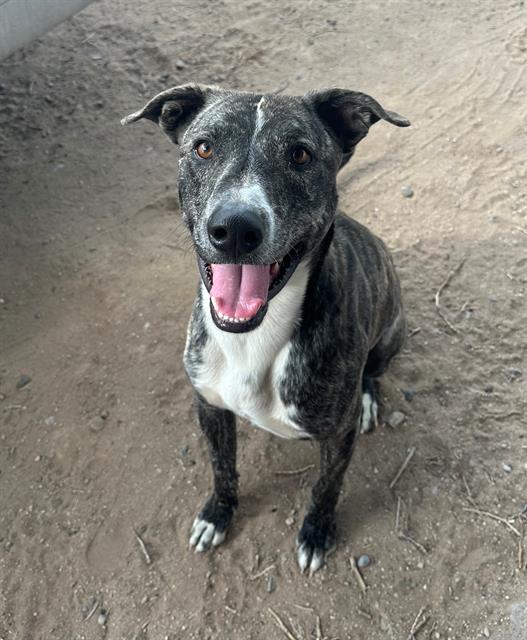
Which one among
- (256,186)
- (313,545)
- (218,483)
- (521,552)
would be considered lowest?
(521,552)

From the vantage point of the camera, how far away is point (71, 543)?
3342 mm

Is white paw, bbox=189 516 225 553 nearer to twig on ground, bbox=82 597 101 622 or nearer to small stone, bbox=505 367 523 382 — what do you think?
twig on ground, bbox=82 597 101 622

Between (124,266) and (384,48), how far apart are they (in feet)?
12.1

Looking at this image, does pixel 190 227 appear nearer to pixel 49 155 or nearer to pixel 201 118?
pixel 201 118

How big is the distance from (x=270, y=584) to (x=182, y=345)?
1.65 meters

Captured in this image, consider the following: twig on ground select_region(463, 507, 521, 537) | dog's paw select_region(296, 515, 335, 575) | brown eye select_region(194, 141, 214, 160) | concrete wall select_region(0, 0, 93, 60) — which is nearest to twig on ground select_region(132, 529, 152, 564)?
dog's paw select_region(296, 515, 335, 575)

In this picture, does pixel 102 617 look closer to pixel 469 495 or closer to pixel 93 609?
pixel 93 609

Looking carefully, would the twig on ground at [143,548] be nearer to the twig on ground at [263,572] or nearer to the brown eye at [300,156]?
the twig on ground at [263,572]

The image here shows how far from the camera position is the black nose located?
208 centimetres

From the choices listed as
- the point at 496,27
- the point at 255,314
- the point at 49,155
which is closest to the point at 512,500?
the point at 255,314

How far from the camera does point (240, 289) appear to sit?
238cm

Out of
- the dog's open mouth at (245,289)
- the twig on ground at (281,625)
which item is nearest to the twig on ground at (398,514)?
the twig on ground at (281,625)

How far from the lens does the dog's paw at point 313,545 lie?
3209mm

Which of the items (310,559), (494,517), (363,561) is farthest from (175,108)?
(494,517)
